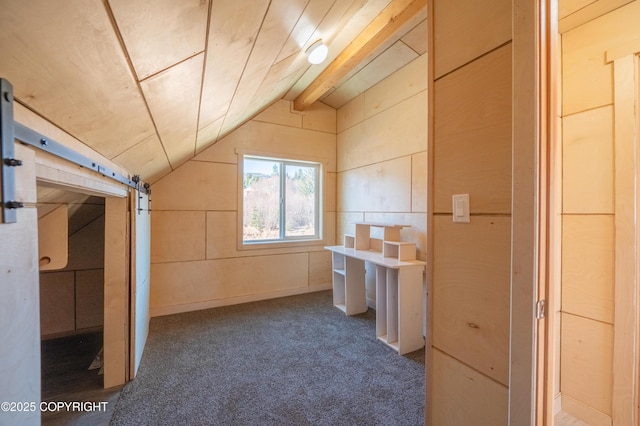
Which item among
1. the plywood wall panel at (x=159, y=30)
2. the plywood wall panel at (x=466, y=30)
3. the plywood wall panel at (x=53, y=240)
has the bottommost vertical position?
the plywood wall panel at (x=53, y=240)

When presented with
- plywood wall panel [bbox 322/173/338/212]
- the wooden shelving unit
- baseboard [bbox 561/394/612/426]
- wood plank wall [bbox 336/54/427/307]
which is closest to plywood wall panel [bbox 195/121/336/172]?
plywood wall panel [bbox 322/173/338/212]

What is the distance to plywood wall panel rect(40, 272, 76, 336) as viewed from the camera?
112 inches

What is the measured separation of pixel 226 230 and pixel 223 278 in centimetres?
69

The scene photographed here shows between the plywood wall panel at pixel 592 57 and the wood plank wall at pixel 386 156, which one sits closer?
the plywood wall panel at pixel 592 57

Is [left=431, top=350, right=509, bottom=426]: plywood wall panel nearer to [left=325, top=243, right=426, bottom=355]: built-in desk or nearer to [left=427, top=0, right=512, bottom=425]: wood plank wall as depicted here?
[left=427, top=0, right=512, bottom=425]: wood plank wall

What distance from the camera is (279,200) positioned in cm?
420

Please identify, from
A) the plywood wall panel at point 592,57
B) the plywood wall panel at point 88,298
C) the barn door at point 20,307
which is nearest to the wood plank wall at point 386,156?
the plywood wall panel at point 592,57

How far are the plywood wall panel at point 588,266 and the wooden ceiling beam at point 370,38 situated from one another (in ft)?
6.25

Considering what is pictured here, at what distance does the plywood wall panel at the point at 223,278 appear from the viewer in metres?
3.38

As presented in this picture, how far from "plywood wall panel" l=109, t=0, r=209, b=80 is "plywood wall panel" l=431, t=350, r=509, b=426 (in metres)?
1.69

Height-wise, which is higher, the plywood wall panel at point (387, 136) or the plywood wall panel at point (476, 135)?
the plywood wall panel at point (387, 136)

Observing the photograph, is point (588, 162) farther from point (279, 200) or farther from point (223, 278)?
point (223, 278)

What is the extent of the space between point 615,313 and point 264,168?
3.90m

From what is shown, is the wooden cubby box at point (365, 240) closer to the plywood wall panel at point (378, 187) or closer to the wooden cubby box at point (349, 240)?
the wooden cubby box at point (349, 240)
